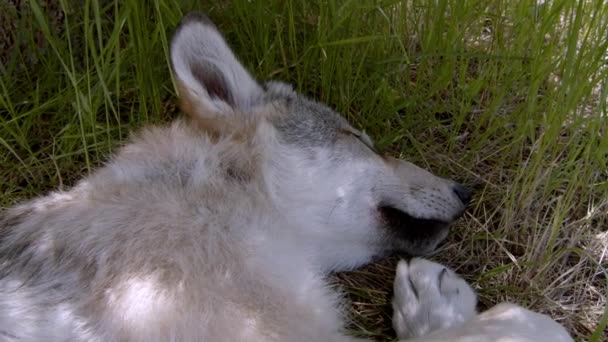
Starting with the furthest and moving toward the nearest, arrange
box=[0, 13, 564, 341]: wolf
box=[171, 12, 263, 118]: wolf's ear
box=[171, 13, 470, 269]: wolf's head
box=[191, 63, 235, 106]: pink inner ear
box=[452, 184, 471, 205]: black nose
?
box=[452, 184, 471, 205]: black nose, box=[191, 63, 235, 106]: pink inner ear, box=[171, 12, 263, 118]: wolf's ear, box=[171, 13, 470, 269]: wolf's head, box=[0, 13, 564, 341]: wolf

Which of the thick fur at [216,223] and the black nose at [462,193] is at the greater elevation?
the thick fur at [216,223]

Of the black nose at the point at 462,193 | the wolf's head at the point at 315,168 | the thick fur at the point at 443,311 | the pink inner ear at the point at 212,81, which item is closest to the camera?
the thick fur at the point at 443,311

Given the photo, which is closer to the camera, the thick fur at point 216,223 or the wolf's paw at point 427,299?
the thick fur at point 216,223

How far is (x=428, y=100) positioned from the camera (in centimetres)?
326

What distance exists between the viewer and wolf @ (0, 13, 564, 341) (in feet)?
5.79

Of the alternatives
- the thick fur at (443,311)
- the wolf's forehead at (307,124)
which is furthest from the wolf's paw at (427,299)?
the wolf's forehead at (307,124)

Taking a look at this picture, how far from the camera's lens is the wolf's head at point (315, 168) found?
2246 millimetres

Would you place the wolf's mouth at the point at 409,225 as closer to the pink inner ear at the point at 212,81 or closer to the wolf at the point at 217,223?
the wolf at the point at 217,223

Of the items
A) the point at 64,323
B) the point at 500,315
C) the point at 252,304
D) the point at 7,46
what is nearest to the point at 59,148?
the point at 7,46

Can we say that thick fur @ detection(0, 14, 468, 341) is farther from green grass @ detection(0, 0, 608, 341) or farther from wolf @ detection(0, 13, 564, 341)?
green grass @ detection(0, 0, 608, 341)

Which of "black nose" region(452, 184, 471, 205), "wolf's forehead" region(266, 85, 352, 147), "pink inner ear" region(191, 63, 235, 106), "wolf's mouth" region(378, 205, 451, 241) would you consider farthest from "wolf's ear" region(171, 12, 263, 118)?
"black nose" region(452, 184, 471, 205)

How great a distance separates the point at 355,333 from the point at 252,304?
79 cm

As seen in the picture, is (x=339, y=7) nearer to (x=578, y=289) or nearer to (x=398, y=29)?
(x=398, y=29)

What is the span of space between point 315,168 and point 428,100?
1204 mm
